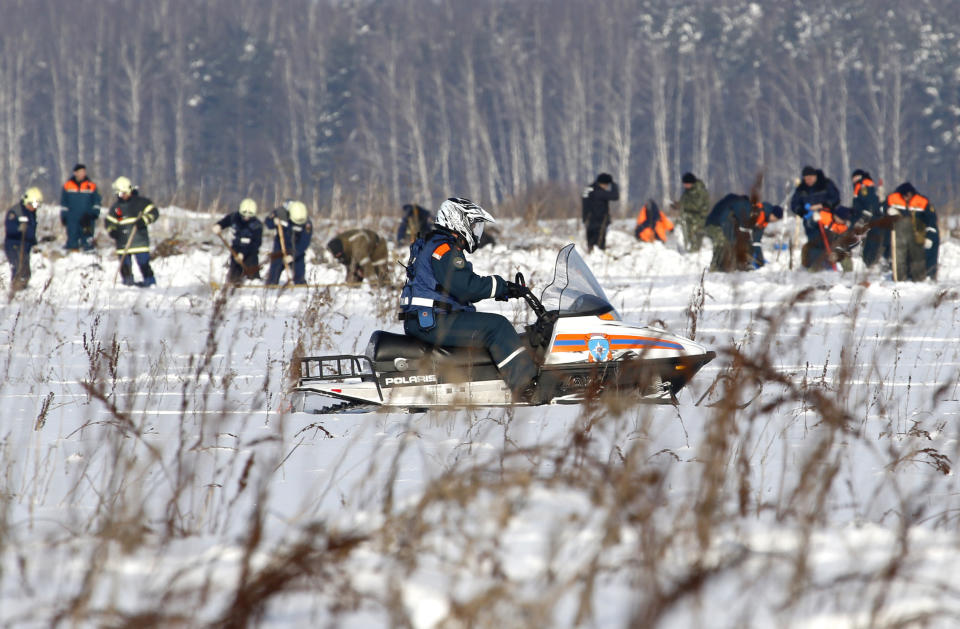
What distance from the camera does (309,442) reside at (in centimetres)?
488

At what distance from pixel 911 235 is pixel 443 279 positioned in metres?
9.62

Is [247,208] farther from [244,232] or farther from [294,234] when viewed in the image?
[294,234]

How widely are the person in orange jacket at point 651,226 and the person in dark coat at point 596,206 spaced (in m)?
1.42

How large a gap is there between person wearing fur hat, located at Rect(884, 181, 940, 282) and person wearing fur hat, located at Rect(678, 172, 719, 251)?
527cm

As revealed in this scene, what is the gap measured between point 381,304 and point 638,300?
3385 mm

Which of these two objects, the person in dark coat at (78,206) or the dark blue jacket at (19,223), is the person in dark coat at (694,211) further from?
the dark blue jacket at (19,223)

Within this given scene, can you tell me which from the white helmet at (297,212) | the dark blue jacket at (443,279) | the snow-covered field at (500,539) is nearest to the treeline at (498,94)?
the white helmet at (297,212)

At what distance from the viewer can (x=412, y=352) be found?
6.02 meters

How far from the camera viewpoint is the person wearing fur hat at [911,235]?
13.4 m

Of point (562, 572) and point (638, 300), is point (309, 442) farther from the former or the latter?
point (638, 300)

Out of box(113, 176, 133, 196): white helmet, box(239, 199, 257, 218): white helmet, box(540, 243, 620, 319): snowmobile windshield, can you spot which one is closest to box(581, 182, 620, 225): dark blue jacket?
box(239, 199, 257, 218): white helmet

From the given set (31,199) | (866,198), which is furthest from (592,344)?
(31,199)

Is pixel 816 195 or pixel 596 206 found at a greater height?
pixel 596 206

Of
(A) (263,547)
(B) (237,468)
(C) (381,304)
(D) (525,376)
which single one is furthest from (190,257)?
(A) (263,547)
